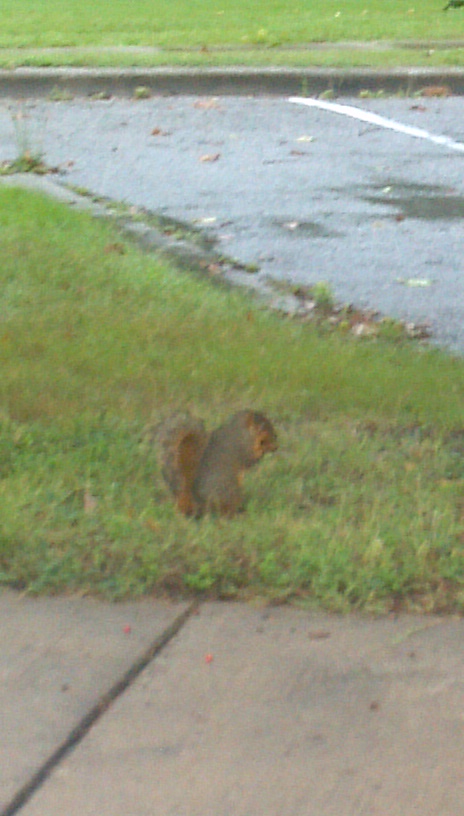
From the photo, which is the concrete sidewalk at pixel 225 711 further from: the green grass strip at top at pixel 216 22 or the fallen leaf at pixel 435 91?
the green grass strip at top at pixel 216 22

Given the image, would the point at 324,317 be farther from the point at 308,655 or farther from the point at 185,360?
the point at 308,655

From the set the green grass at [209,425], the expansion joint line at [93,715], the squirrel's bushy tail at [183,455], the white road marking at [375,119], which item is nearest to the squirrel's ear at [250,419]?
the squirrel's bushy tail at [183,455]

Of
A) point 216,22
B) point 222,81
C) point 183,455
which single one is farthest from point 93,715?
point 216,22

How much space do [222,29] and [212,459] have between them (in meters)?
12.5

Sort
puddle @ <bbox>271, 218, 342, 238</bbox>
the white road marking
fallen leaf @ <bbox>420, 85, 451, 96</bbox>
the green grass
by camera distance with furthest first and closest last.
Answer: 1. fallen leaf @ <bbox>420, 85, 451, 96</bbox>
2. the white road marking
3. puddle @ <bbox>271, 218, 342, 238</bbox>
4. the green grass

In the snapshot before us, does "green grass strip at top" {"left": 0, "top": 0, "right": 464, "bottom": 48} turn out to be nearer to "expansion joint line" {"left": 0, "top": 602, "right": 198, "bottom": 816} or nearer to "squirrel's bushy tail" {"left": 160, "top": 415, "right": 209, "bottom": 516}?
"squirrel's bushy tail" {"left": 160, "top": 415, "right": 209, "bottom": 516}

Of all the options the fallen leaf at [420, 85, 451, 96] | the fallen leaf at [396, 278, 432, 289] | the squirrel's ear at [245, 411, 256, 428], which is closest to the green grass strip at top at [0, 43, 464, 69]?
the fallen leaf at [420, 85, 451, 96]

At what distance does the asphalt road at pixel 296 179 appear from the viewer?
21.8 feet

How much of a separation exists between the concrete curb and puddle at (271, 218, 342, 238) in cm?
536

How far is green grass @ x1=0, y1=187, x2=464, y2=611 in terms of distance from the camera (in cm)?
361

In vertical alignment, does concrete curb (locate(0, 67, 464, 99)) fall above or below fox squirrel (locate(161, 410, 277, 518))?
below

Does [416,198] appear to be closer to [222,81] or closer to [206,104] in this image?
[206,104]

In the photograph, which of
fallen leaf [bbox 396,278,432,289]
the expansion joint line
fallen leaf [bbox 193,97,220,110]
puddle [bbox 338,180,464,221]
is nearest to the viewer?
the expansion joint line

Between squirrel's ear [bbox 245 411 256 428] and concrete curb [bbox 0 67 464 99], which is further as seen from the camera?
concrete curb [bbox 0 67 464 99]
